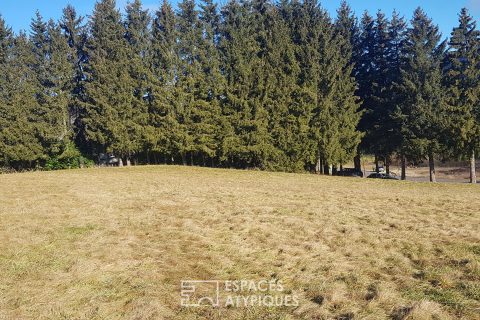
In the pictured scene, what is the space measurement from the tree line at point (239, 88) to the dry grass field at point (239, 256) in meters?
22.3

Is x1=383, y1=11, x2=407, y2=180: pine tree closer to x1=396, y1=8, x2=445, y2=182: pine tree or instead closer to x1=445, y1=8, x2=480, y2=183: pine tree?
x1=396, y1=8, x2=445, y2=182: pine tree

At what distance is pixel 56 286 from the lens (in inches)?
244

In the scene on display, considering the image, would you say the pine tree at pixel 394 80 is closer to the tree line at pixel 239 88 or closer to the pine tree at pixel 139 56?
the tree line at pixel 239 88

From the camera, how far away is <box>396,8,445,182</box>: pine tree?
33.9 meters

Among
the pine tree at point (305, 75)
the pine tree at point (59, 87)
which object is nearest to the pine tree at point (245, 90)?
the pine tree at point (305, 75)

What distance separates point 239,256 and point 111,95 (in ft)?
122

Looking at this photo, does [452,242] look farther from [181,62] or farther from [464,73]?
[181,62]

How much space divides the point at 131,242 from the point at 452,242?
7357mm

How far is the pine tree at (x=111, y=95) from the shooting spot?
130 feet

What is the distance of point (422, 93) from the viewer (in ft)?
114

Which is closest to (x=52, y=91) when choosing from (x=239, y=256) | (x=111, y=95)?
(x=111, y=95)

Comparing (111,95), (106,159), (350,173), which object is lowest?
(350,173)

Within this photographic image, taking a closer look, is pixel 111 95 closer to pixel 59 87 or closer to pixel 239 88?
pixel 59 87

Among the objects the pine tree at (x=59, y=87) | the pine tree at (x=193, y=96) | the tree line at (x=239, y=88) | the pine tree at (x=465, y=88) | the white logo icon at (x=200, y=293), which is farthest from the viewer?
the pine tree at (x=59, y=87)
